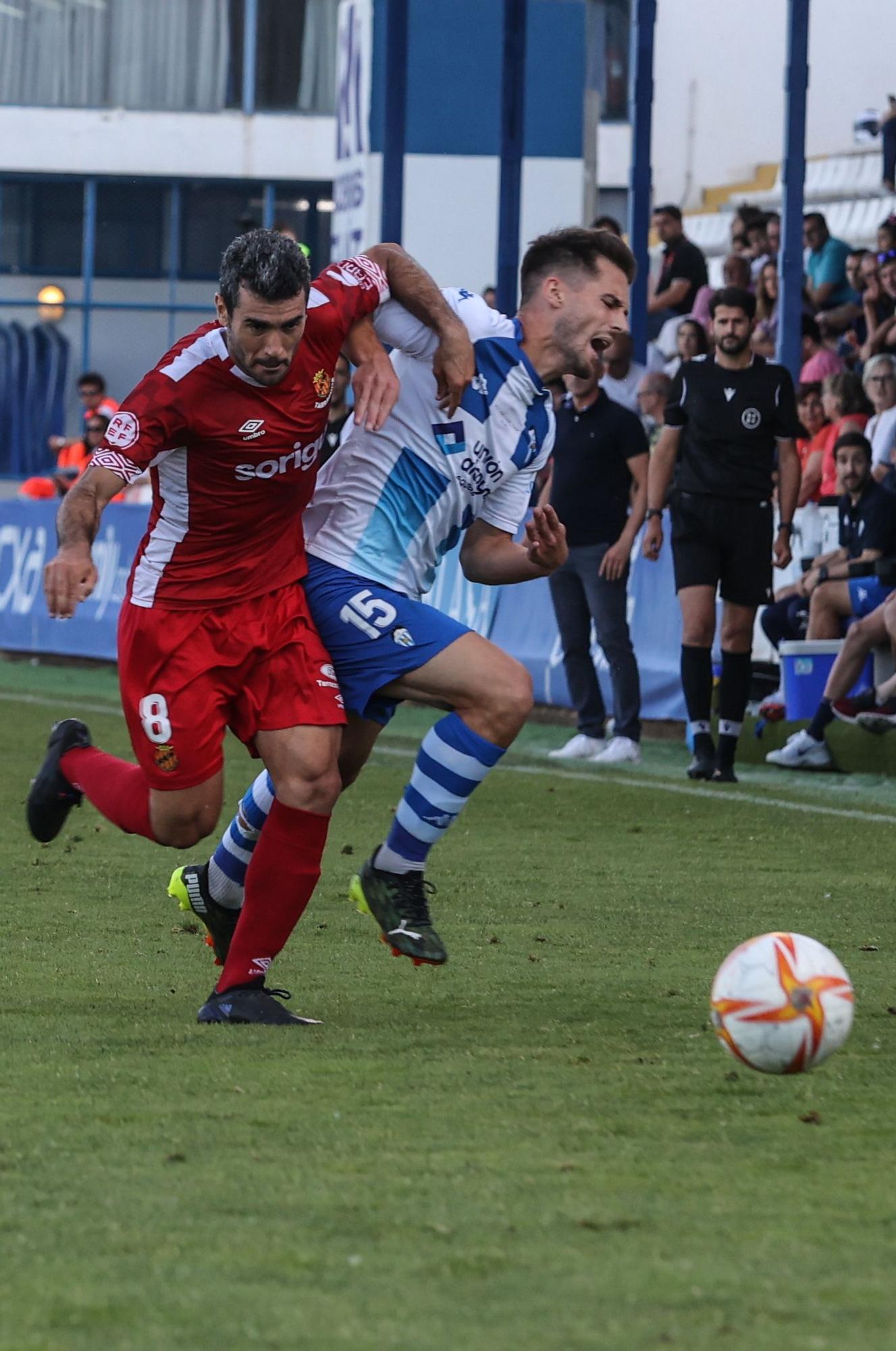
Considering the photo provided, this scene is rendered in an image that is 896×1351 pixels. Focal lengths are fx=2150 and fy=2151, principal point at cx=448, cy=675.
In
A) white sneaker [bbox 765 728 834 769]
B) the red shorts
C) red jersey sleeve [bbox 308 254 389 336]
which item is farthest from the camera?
white sneaker [bbox 765 728 834 769]

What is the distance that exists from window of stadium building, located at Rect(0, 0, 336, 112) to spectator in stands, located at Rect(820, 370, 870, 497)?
21.7 meters

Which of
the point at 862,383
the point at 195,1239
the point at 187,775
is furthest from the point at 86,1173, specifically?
the point at 862,383

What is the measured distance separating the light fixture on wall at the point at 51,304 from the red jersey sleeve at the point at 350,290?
2993 cm

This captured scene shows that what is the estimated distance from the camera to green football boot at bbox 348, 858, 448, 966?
5.14m

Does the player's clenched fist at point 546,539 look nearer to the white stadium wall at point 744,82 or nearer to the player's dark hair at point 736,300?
the player's dark hair at point 736,300

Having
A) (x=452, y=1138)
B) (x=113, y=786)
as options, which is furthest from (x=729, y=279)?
(x=452, y=1138)

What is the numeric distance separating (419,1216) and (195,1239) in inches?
14.0

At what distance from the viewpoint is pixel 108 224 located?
34.2 metres

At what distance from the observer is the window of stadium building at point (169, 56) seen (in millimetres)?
33531

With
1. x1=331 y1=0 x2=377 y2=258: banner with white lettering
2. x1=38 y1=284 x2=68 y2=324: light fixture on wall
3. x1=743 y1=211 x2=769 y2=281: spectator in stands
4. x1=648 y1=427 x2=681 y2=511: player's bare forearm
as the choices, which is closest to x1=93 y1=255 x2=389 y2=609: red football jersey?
x1=648 y1=427 x2=681 y2=511: player's bare forearm

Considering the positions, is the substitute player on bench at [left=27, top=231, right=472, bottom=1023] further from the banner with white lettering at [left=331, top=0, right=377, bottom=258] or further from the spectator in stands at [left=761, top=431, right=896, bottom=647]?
the banner with white lettering at [left=331, top=0, right=377, bottom=258]

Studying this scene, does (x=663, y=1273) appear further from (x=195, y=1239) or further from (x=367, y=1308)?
(x=195, y=1239)

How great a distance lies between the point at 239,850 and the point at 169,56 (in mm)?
30568

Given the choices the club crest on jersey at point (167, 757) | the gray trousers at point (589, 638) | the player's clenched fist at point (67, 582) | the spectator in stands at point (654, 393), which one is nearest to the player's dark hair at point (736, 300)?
the gray trousers at point (589, 638)
